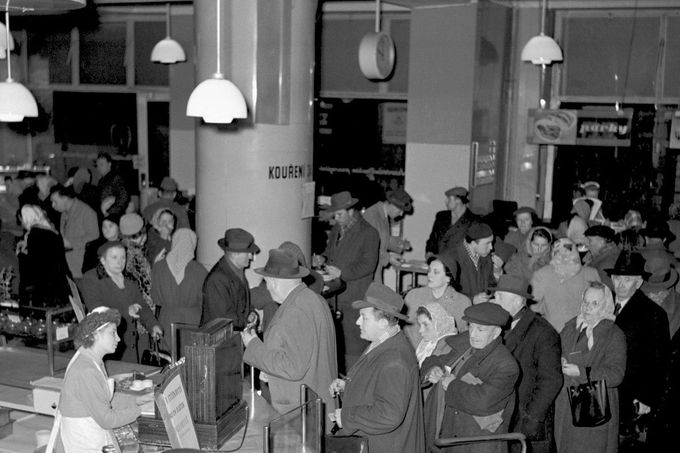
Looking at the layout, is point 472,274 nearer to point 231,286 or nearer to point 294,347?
point 231,286

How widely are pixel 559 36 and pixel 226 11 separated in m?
5.46

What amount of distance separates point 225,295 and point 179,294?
2.59 ft

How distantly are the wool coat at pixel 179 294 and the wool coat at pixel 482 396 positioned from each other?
2497mm

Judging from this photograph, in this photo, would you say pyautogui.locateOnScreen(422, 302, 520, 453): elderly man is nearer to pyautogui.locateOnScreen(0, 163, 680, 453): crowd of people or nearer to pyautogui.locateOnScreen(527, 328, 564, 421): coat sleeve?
pyautogui.locateOnScreen(0, 163, 680, 453): crowd of people

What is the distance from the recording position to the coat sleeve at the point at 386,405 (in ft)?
13.0

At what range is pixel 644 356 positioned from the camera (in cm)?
539

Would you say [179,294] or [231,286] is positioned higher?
[231,286]

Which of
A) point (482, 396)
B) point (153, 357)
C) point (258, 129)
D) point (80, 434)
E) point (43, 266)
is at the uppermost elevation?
point (258, 129)

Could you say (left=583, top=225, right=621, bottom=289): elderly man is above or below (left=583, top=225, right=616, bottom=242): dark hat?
below

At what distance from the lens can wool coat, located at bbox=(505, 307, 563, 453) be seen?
471 cm

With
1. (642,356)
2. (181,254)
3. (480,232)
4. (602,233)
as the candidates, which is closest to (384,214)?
(480,232)

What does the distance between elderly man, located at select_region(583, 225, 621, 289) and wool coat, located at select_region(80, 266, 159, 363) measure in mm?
3736

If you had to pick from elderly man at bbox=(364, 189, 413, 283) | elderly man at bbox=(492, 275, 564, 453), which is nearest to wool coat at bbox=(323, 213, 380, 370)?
elderly man at bbox=(364, 189, 413, 283)

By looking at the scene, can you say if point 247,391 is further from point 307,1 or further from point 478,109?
point 478,109
